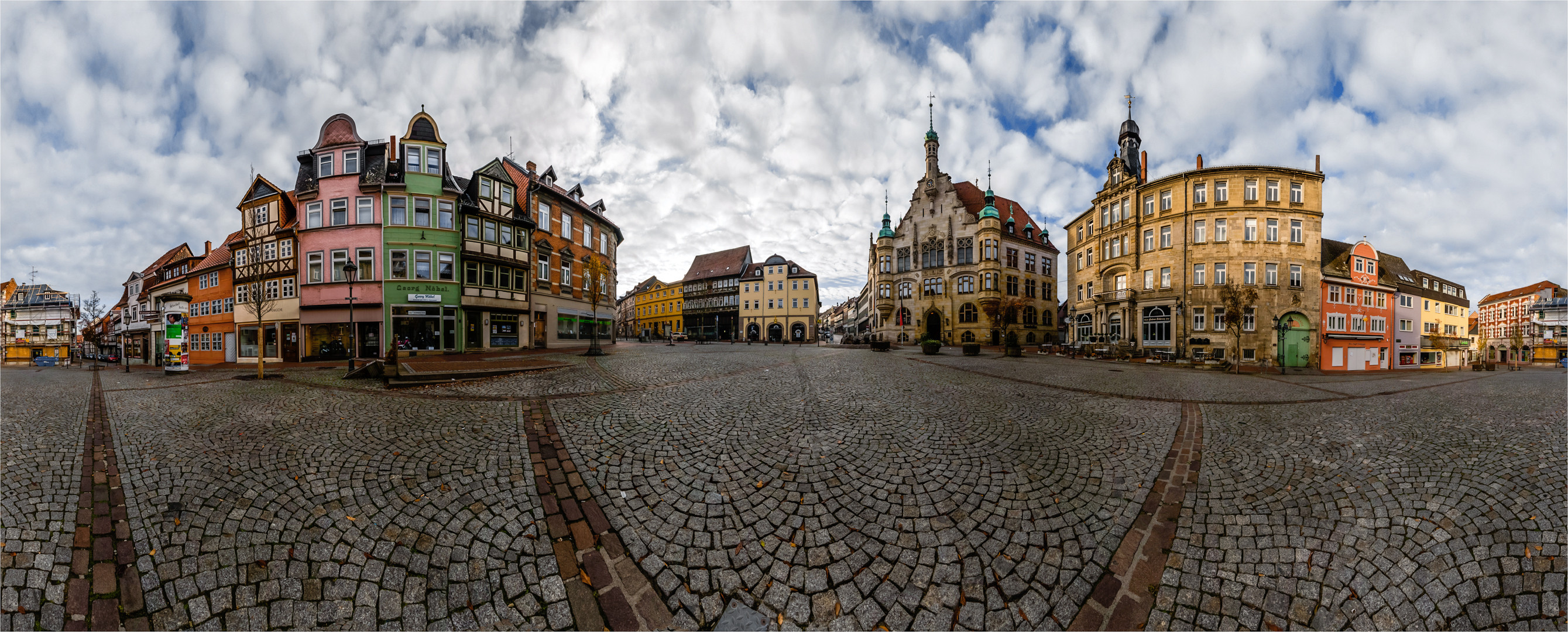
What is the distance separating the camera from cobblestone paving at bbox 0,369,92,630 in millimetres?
2562

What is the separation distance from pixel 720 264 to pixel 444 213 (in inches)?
→ 1802

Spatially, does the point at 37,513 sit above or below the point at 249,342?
below

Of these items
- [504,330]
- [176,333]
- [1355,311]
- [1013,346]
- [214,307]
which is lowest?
[1013,346]

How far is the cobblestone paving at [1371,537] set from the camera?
2.63 m

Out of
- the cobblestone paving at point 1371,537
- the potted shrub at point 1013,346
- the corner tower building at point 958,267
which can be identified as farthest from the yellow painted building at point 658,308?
the cobblestone paving at point 1371,537

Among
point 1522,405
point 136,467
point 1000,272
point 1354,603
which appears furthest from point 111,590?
point 1000,272

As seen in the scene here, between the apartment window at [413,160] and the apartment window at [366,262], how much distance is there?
441 centimetres

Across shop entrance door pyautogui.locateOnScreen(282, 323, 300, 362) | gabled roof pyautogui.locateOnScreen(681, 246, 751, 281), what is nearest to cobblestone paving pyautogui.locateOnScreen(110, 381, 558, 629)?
shop entrance door pyautogui.locateOnScreen(282, 323, 300, 362)

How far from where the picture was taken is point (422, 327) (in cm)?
2403

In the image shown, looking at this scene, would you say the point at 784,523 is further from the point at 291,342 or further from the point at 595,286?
the point at 291,342

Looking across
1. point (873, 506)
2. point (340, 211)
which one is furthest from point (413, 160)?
point (873, 506)

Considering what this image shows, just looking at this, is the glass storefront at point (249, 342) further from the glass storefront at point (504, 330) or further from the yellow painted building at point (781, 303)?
the yellow painted building at point (781, 303)

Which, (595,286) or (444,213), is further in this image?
(595,286)

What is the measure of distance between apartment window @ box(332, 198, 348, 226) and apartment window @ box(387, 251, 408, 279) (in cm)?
309
